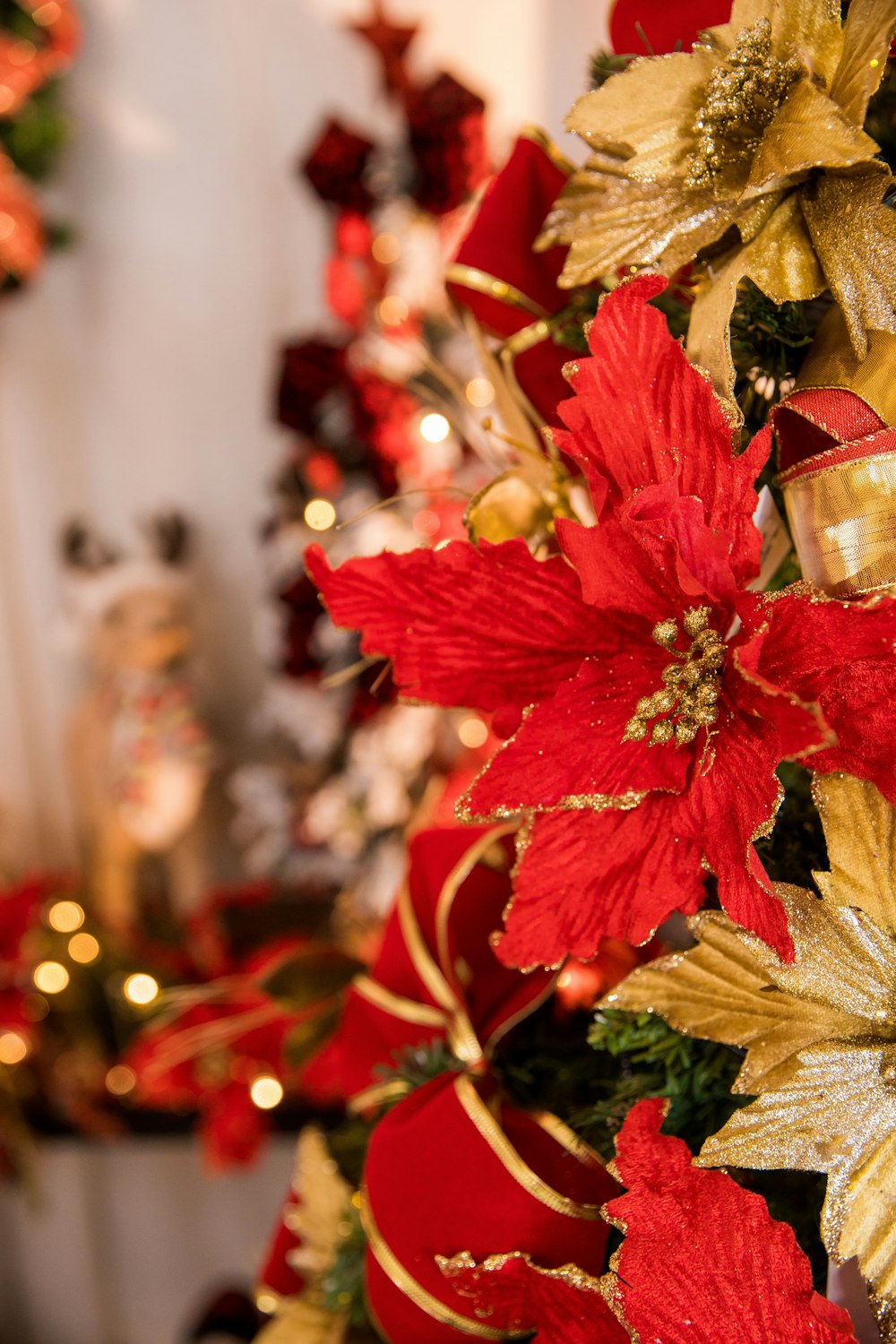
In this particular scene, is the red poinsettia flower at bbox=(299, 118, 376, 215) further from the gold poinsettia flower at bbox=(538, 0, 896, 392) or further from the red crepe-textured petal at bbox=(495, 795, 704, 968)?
the red crepe-textured petal at bbox=(495, 795, 704, 968)

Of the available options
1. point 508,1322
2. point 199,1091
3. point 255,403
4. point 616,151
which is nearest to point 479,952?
point 508,1322

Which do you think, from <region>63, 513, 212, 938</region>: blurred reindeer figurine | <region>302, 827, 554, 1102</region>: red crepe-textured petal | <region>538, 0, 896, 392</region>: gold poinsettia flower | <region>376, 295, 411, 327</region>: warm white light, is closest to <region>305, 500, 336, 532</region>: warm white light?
<region>376, 295, 411, 327</region>: warm white light

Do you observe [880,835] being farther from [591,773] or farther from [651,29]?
[651,29]

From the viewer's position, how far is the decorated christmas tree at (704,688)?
0.24m

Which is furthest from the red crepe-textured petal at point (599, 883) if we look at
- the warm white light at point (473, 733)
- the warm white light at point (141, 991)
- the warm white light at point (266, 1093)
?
the warm white light at point (473, 733)

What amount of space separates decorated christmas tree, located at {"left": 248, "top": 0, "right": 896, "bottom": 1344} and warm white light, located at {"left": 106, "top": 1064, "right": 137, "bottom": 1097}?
2.99 feet

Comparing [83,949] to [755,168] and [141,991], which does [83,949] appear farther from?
[755,168]

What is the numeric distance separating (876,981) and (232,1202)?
135cm

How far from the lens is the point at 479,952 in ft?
1.37

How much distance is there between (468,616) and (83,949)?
1.05 metres

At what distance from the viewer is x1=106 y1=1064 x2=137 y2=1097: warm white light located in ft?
3.76

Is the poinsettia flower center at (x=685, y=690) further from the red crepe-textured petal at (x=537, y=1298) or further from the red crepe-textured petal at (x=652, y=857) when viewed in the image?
the red crepe-textured petal at (x=537, y=1298)

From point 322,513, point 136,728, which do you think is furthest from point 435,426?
point 136,728

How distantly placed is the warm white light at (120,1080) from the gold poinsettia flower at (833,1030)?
102 centimetres
